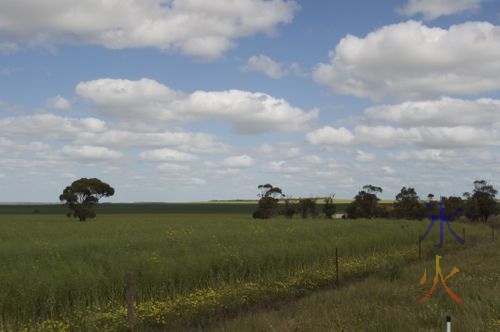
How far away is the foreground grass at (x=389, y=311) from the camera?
32.9 feet

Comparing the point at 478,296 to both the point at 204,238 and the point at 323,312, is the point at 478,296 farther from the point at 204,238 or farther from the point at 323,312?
the point at 204,238

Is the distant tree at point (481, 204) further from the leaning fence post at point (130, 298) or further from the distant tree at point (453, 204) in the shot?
the leaning fence post at point (130, 298)

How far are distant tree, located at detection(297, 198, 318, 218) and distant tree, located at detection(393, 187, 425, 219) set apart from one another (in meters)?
18.1

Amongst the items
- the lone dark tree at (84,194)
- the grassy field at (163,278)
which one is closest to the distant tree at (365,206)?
the lone dark tree at (84,194)

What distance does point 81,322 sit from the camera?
11445mm

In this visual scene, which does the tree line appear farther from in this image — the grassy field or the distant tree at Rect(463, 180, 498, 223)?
the grassy field

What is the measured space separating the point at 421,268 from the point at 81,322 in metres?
15.1

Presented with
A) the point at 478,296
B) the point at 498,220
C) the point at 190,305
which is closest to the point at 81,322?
the point at 190,305

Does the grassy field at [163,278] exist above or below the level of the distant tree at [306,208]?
below

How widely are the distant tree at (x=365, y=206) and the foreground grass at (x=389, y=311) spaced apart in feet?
287

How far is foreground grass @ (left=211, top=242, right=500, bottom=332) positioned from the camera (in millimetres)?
10039

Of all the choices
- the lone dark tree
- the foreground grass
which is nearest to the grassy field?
the foreground grass

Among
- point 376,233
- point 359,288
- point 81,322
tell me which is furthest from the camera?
point 376,233

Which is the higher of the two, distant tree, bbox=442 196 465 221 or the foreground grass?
distant tree, bbox=442 196 465 221
